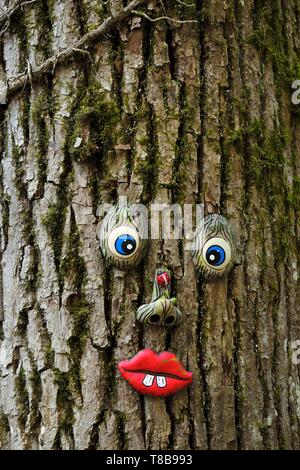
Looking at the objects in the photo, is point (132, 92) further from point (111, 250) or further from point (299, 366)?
point (299, 366)

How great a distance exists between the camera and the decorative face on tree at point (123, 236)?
185cm

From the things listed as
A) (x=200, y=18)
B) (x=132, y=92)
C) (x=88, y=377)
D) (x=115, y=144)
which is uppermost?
(x=200, y=18)

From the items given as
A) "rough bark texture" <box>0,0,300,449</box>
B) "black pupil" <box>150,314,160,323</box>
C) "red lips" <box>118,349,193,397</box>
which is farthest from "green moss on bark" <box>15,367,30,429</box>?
"black pupil" <box>150,314,160,323</box>

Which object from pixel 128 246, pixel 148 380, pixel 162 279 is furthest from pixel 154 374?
pixel 128 246

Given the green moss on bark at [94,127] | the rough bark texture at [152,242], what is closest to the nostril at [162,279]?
the rough bark texture at [152,242]

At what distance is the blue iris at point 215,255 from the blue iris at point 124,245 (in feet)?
0.76

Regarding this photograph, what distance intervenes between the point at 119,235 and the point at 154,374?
1.40ft

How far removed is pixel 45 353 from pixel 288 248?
0.88 meters

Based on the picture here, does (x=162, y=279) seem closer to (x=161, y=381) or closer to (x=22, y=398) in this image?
(x=161, y=381)

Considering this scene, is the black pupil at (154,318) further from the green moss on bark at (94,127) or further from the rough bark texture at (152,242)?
the green moss on bark at (94,127)

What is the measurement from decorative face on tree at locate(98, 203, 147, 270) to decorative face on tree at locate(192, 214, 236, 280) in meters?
0.17

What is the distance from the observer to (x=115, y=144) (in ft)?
6.27
